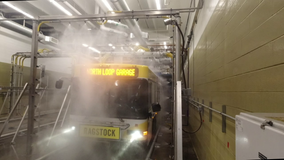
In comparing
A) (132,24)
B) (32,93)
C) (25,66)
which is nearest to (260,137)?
(32,93)

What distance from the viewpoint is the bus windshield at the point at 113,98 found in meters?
4.37

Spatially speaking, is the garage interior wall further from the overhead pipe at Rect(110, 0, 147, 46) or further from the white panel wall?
the overhead pipe at Rect(110, 0, 147, 46)

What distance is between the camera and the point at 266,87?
1455mm

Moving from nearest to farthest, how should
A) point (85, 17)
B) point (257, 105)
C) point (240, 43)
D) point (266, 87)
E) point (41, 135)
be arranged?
point (266, 87) → point (257, 105) → point (240, 43) → point (85, 17) → point (41, 135)

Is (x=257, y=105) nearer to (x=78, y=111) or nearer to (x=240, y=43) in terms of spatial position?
(x=240, y=43)

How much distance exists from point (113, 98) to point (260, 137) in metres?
3.81

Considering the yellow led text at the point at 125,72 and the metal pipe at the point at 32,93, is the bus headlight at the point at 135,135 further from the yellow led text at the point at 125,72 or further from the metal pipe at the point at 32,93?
the metal pipe at the point at 32,93

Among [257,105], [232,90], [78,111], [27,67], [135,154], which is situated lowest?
[135,154]

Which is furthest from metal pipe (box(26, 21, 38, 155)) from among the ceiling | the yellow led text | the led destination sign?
the yellow led text

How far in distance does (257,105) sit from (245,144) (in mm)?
621

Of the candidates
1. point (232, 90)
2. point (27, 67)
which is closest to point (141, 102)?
point (232, 90)

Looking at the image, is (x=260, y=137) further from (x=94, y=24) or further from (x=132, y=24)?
(x=94, y=24)

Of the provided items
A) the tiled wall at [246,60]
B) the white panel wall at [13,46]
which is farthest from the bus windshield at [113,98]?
the white panel wall at [13,46]

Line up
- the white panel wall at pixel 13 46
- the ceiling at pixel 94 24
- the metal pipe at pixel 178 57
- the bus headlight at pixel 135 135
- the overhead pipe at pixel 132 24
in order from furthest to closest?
the white panel wall at pixel 13 46
the ceiling at pixel 94 24
the overhead pipe at pixel 132 24
the bus headlight at pixel 135 135
the metal pipe at pixel 178 57
